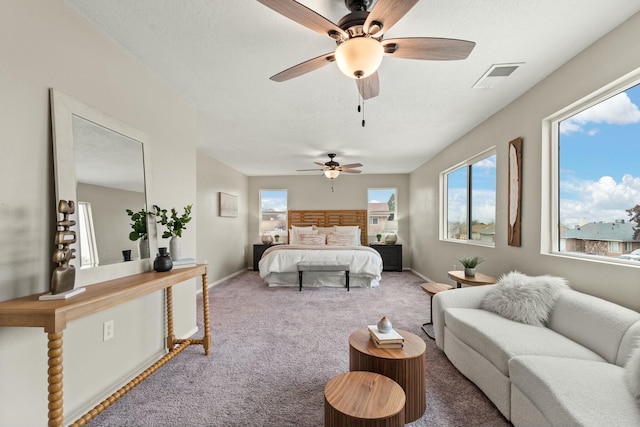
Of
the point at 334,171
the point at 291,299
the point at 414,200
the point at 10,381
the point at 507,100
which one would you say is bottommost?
the point at 291,299

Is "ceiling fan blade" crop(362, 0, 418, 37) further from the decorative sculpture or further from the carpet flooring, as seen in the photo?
the carpet flooring

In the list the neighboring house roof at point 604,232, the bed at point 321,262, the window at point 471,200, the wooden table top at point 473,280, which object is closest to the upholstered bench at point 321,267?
the bed at point 321,262

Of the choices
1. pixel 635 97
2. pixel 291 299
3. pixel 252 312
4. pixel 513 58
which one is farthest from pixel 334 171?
pixel 635 97

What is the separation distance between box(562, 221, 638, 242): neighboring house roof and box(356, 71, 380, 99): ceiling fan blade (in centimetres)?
199

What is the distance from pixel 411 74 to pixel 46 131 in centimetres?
261

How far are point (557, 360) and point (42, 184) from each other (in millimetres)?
2933

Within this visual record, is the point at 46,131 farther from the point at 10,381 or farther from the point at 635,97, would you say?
the point at 635,97

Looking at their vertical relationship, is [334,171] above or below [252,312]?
above

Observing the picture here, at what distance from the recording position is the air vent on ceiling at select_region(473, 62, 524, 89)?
2.46 metres

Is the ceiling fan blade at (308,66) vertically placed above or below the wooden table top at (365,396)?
above

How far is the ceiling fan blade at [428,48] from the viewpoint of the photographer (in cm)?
166

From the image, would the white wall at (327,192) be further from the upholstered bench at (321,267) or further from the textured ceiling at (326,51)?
the textured ceiling at (326,51)

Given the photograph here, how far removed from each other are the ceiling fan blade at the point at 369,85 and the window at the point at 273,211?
228 inches

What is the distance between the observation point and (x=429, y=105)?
3291 millimetres
